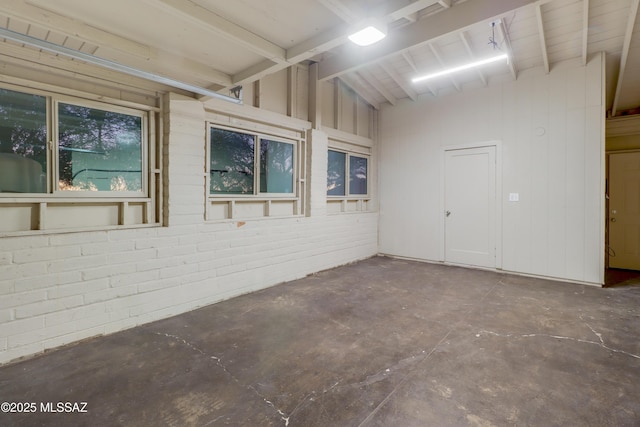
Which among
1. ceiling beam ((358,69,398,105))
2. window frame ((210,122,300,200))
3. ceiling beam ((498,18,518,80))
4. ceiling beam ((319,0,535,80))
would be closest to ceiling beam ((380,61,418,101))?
ceiling beam ((358,69,398,105))

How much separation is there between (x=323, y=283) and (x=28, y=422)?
11.7 feet

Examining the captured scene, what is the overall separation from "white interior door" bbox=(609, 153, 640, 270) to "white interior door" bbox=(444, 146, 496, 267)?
258 centimetres

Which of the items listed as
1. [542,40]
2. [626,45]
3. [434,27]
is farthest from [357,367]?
[626,45]

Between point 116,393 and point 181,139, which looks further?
point 181,139

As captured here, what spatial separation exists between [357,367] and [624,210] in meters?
6.63

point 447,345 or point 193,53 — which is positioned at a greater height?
point 193,53

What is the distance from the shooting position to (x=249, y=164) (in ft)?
15.0

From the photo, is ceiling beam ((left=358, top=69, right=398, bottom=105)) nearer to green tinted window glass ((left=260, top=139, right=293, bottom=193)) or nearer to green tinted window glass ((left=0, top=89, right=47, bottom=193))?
green tinted window glass ((left=260, top=139, right=293, bottom=193))

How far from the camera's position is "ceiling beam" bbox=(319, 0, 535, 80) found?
2854 millimetres

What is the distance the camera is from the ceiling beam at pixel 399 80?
541 cm

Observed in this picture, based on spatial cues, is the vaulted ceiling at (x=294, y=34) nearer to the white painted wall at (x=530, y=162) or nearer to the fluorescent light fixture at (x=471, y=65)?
the fluorescent light fixture at (x=471, y=65)

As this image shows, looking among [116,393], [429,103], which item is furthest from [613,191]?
[116,393]

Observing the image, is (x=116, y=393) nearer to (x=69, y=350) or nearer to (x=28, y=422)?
(x=28, y=422)

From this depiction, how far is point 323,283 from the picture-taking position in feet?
16.2
